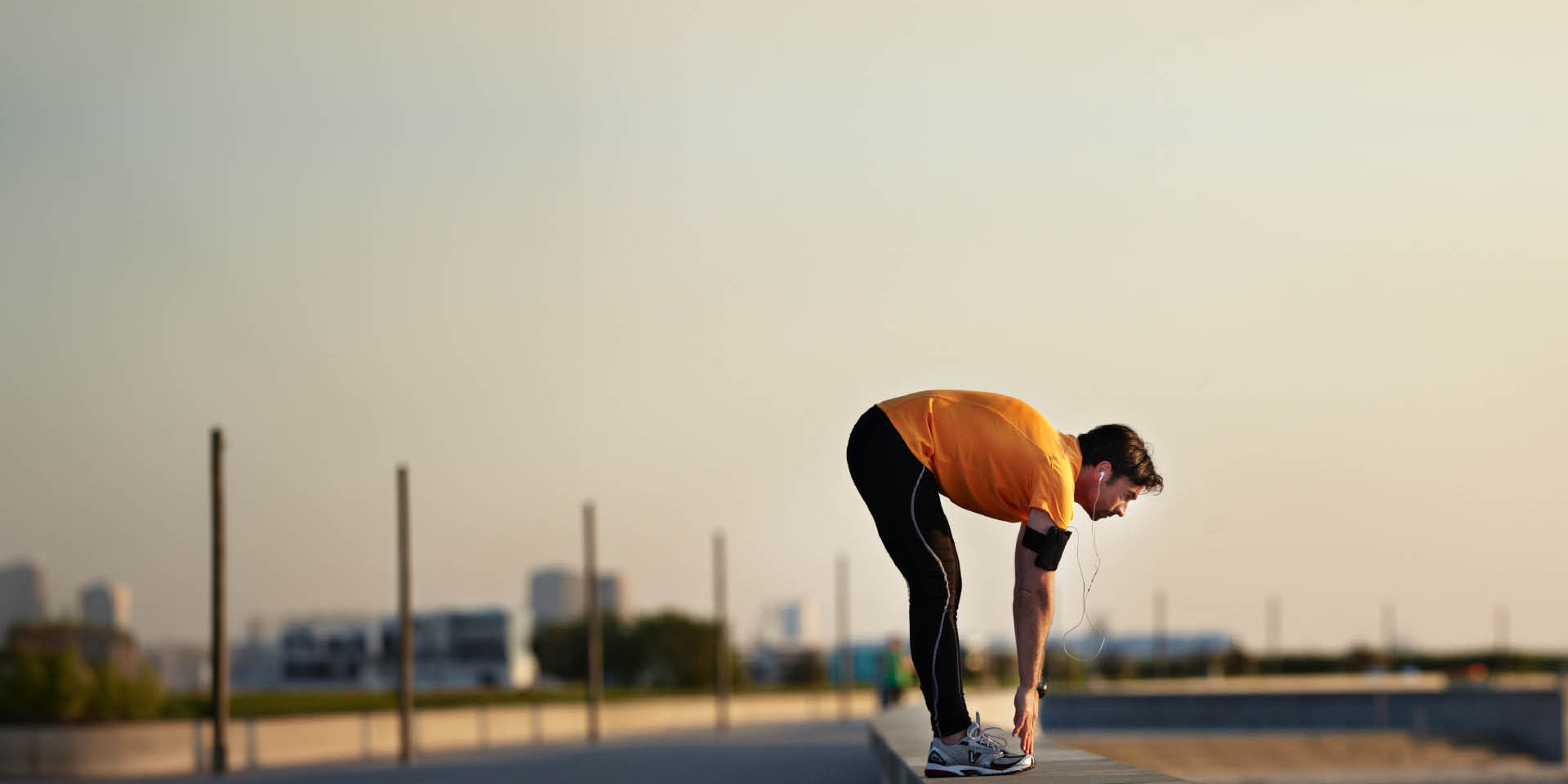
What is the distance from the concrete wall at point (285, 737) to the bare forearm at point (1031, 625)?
75.0ft

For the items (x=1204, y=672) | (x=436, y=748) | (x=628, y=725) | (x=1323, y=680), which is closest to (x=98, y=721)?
(x=436, y=748)

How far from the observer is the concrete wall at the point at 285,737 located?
2619 centimetres

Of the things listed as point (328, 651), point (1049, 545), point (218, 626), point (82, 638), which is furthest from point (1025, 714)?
point (328, 651)

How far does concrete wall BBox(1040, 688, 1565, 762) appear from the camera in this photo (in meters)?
53.8

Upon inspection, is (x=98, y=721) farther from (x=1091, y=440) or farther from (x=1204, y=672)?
(x=1204, y=672)

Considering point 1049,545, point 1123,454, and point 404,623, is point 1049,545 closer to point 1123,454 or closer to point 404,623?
point 1123,454

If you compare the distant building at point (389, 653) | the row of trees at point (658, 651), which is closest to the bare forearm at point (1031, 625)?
the row of trees at point (658, 651)

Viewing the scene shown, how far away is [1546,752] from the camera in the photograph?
55.3 metres

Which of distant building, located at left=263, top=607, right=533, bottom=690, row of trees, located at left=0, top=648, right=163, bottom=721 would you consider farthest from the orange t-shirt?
distant building, located at left=263, top=607, right=533, bottom=690

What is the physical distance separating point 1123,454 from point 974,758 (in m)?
1.18

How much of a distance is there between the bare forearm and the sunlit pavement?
27.8 ft

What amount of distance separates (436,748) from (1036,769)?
28.3 metres

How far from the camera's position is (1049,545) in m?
5.97

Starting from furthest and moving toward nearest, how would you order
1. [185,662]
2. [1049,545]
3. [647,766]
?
[185,662] → [647,766] → [1049,545]
